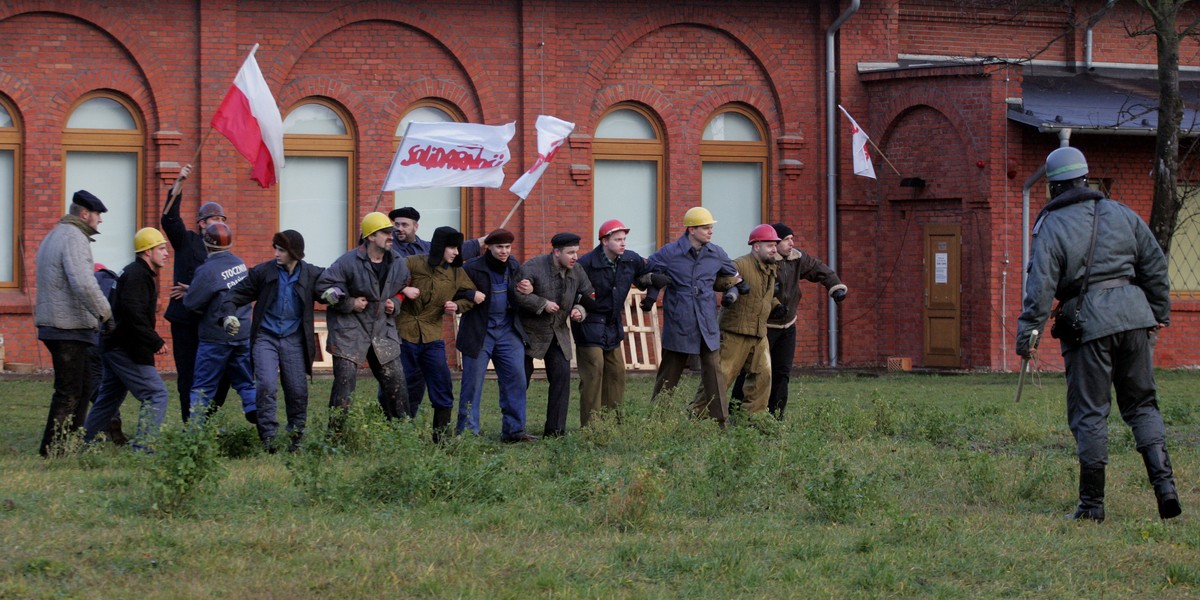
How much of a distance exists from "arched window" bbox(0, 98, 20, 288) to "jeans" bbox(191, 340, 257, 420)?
10.4 m

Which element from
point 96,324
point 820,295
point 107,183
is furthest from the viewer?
point 820,295

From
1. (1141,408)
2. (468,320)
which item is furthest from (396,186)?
(1141,408)

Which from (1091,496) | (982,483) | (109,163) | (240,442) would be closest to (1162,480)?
(1091,496)

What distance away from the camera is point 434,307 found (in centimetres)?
1200

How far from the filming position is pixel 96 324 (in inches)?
411

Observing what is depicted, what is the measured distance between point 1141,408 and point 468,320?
5575 millimetres

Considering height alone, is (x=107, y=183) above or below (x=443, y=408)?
above

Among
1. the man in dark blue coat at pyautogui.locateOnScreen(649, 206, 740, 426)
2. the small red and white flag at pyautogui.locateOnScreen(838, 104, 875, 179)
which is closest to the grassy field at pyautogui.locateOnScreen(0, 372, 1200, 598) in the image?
the man in dark blue coat at pyautogui.locateOnScreen(649, 206, 740, 426)

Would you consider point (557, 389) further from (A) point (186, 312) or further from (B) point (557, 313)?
(A) point (186, 312)

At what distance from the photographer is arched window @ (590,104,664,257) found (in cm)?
2266

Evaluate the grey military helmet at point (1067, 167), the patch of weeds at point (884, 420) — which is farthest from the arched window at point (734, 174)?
the grey military helmet at point (1067, 167)

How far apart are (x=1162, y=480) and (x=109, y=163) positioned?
16.5m

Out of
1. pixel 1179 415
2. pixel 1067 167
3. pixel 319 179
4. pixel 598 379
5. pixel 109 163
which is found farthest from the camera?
pixel 319 179

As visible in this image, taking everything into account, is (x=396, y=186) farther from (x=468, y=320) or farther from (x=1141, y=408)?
(x=1141, y=408)
